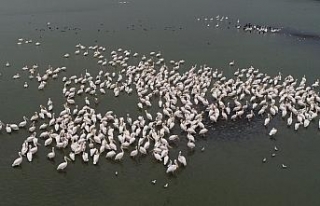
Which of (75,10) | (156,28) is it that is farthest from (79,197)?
(75,10)

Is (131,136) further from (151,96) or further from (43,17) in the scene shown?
(43,17)

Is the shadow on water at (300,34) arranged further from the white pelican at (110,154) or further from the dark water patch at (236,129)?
the white pelican at (110,154)

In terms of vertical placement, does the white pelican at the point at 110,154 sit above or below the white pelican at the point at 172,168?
above

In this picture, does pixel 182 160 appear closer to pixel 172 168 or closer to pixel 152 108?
pixel 172 168

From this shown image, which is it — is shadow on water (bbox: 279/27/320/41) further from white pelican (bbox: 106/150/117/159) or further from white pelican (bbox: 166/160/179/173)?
white pelican (bbox: 106/150/117/159)

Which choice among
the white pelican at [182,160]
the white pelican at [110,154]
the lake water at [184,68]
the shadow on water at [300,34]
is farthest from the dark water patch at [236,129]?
the shadow on water at [300,34]

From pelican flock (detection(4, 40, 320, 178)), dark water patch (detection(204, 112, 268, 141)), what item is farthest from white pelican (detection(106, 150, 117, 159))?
dark water patch (detection(204, 112, 268, 141))
